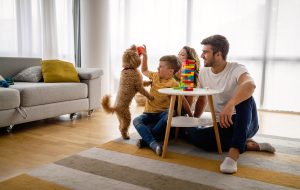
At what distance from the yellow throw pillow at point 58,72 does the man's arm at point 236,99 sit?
2001 mm

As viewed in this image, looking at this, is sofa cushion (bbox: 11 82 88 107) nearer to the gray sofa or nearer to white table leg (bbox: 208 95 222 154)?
the gray sofa

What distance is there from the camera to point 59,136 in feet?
8.22

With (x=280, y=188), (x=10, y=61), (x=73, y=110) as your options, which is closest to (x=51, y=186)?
(x=280, y=188)

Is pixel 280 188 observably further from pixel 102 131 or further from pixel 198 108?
pixel 102 131

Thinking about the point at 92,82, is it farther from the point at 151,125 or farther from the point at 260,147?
the point at 260,147

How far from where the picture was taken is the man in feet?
5.80

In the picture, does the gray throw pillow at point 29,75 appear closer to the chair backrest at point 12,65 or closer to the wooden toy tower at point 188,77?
the chair backrest at point 12,65

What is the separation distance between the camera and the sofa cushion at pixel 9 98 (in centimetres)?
241

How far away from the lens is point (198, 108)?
227cm

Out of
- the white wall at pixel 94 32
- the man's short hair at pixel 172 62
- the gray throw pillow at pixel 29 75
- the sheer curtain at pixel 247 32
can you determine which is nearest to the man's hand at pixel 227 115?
the man's short hair at pixel 172 62

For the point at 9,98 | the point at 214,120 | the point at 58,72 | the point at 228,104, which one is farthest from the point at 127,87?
the point at 58,72

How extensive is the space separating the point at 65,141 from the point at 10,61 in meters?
1.51

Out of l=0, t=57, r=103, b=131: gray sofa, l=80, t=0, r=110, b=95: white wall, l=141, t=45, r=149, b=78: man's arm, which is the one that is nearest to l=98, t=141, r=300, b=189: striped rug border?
l=141, t=45, r=149, b=78: man's arm

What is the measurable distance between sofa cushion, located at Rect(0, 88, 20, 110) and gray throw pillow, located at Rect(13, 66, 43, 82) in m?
0.71
